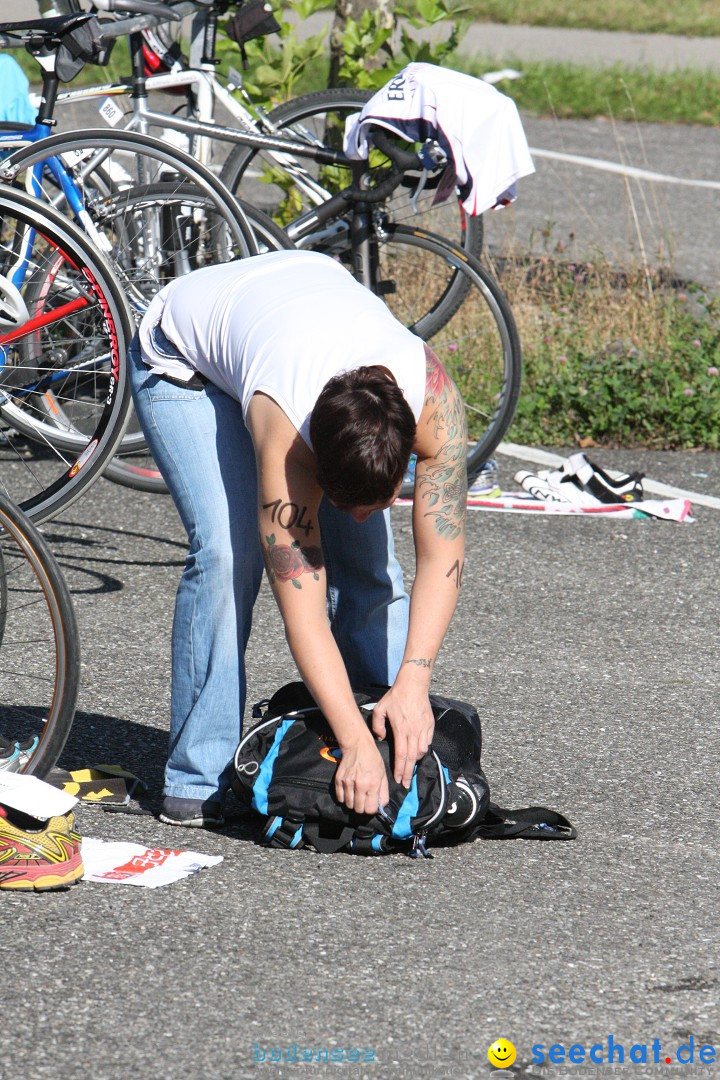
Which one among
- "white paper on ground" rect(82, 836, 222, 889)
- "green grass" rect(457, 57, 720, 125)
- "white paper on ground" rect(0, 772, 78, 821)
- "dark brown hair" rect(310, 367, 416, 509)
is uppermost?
"dark brown hair" rect(310, 367, 416, 509)

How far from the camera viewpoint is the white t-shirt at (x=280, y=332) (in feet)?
9.79

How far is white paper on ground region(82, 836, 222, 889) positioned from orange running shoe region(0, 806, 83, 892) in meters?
0.08

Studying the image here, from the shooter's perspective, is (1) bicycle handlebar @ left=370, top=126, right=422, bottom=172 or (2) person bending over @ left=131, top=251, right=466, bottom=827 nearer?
(2) person bending over @ left=131, top=251, right=466, bottom=827

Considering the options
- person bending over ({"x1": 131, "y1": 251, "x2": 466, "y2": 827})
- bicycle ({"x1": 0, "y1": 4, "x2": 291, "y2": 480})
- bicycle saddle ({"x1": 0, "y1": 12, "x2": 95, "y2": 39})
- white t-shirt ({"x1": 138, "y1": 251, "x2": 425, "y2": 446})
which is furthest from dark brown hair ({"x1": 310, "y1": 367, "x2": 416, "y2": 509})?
bicycle saddle ({"x1": 0, "y1": 12, "x2": 95, "y2": 39})

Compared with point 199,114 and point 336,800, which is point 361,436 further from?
point 199,114

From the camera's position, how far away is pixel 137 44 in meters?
5.61

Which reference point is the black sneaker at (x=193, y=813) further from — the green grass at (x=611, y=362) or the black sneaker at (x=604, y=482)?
the green grass at (x=611, y=362)

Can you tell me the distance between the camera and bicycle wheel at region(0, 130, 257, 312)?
4.92 metres

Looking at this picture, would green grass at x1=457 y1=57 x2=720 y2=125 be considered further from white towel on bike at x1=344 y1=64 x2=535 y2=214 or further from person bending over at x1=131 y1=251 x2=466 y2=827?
person bending over at x1=131 y1=251 x2=466 y2=827

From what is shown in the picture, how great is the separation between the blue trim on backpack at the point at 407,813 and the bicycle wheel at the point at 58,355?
4.80ft

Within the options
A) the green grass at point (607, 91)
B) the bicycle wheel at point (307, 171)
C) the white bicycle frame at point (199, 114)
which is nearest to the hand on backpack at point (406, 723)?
the bicycle wheel at point (307, 171)

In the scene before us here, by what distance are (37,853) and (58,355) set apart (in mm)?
2443

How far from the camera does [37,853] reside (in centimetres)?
302

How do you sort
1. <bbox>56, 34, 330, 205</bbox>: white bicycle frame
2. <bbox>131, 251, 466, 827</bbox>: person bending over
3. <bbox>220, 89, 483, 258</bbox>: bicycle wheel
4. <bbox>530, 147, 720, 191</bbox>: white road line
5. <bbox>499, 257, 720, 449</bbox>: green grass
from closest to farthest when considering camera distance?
1. <bbox>131, 251, 466, 827</bbox>: person bending over
2. <bbox>56, 34, 330, 205</bbox>: white bicycle frame
3. <bbox>220, 89, 483, 258</bbox>: bicycle wheel
4. <bbox>499, 257, 720, 449</bbox>: green grass
5. <bbox>530, 147, 720, 191</bbox>: white road line
